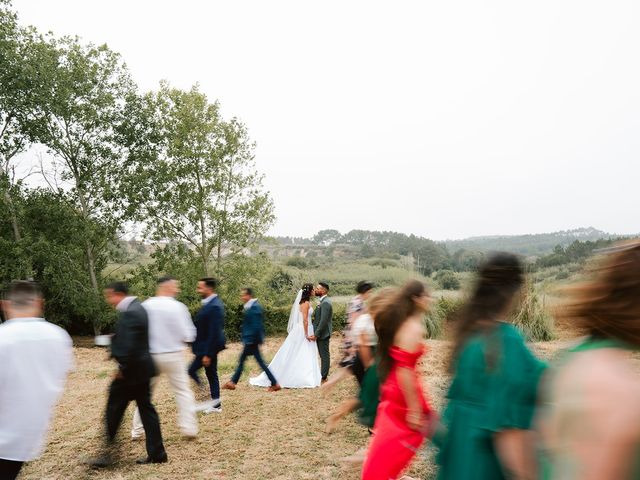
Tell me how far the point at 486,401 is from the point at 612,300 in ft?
3.99

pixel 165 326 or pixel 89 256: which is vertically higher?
pixel 89 256

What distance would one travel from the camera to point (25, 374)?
3752 millimetres

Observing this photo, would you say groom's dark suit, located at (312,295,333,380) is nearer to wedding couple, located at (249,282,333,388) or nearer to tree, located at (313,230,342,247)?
wedding couple, located at (249,282,333,388)

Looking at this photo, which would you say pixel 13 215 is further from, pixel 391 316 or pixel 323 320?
pixel 391 316

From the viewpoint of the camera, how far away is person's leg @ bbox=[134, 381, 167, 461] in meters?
5.71

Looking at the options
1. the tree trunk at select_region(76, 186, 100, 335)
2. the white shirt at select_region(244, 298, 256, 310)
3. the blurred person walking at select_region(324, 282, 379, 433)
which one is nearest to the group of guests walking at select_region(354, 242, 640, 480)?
the blurred person walking at select_region(324, 282, 379, 433)

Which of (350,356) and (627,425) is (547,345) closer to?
(350,356)

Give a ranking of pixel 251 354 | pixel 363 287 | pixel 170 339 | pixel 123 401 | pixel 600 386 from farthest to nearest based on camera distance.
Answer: pixel 251 354, pixel 363 287, pixel 170 339, pixel 123 401, pixel 600 386

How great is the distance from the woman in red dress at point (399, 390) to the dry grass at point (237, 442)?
1.11ft

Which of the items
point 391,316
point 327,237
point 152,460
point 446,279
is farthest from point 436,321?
point 327,237

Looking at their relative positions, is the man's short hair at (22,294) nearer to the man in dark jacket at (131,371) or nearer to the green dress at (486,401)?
the man in dark jacket at (131,371)

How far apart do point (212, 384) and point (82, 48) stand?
2211 centimetres

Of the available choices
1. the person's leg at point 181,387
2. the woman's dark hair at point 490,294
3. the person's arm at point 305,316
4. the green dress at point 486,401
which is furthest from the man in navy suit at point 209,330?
the green dress at point 486,401

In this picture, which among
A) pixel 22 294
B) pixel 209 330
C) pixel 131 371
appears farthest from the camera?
pixel 209 330
